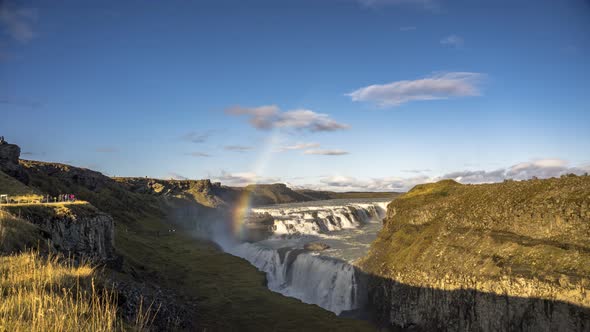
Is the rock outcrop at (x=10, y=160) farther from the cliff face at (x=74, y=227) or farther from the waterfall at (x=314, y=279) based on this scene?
the waterfall at (x=314, y=279)

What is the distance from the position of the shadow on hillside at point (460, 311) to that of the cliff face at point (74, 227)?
22.3 metres

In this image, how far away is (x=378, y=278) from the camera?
103ft

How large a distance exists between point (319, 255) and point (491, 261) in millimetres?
28096

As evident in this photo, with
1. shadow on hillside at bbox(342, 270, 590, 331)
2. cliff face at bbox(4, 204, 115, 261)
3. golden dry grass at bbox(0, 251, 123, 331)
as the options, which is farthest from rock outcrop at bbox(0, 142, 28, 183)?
shadow on hillside at bbox(342, 270, 590, 331)

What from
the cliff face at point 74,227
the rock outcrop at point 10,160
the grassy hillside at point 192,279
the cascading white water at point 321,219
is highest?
the rock outcrop at point 10,160

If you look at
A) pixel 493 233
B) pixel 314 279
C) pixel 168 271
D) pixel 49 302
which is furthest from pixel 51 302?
pixel 168 271

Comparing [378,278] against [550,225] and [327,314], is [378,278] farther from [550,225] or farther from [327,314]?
[550,225]

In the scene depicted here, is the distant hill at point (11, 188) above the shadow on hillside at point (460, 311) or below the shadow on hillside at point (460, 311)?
above

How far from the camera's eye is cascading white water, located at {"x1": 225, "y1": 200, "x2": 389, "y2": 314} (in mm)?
37781

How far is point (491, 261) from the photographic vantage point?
21562mm

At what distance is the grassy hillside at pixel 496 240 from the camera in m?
18.3

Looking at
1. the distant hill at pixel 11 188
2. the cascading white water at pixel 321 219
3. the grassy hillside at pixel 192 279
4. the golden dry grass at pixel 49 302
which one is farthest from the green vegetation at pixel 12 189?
the cascading white water at pixel 321 219

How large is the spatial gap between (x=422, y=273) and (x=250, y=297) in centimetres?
2005

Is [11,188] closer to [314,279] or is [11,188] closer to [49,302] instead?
[314,279]
